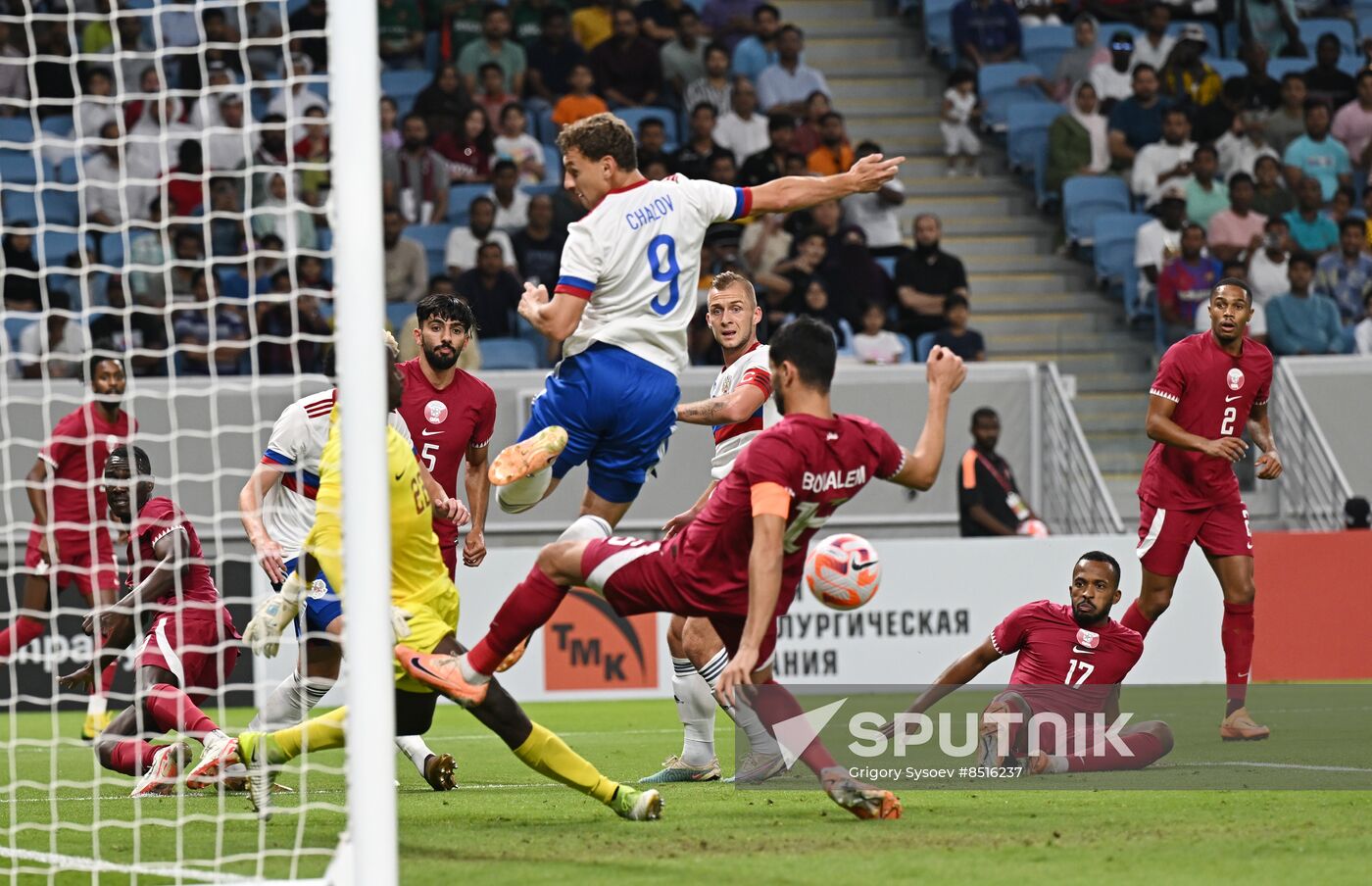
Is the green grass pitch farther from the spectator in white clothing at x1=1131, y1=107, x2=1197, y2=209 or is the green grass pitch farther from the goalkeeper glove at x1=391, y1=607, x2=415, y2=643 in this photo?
the spectator in white clothing at x1=1131, y1=107, x2=1197, y2=209

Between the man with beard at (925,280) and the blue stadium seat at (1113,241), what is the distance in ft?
6.98

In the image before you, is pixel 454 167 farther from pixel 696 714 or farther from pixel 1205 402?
pixel 696 714

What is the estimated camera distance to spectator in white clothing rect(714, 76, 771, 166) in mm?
17328

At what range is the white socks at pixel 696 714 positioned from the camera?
7785 mm

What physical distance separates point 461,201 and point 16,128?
425cm

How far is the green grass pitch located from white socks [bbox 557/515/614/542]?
105 centimetres

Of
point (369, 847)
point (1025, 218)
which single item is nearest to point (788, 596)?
point (369, 847)

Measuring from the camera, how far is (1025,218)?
737 inches

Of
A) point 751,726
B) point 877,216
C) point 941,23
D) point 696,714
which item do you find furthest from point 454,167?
point 751,726

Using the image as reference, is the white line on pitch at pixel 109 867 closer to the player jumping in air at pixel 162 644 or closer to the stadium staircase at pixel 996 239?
the player jumping in air at pixel 162 644

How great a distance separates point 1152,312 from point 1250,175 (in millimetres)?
Result: 2231

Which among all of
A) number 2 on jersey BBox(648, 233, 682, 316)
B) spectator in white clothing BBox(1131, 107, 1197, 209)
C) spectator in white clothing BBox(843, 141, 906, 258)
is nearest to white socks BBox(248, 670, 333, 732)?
number 2 on jersey BBox(648, 233, 682, 316)

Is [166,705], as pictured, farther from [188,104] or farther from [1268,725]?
[188,104]

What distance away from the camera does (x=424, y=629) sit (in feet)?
19.8
